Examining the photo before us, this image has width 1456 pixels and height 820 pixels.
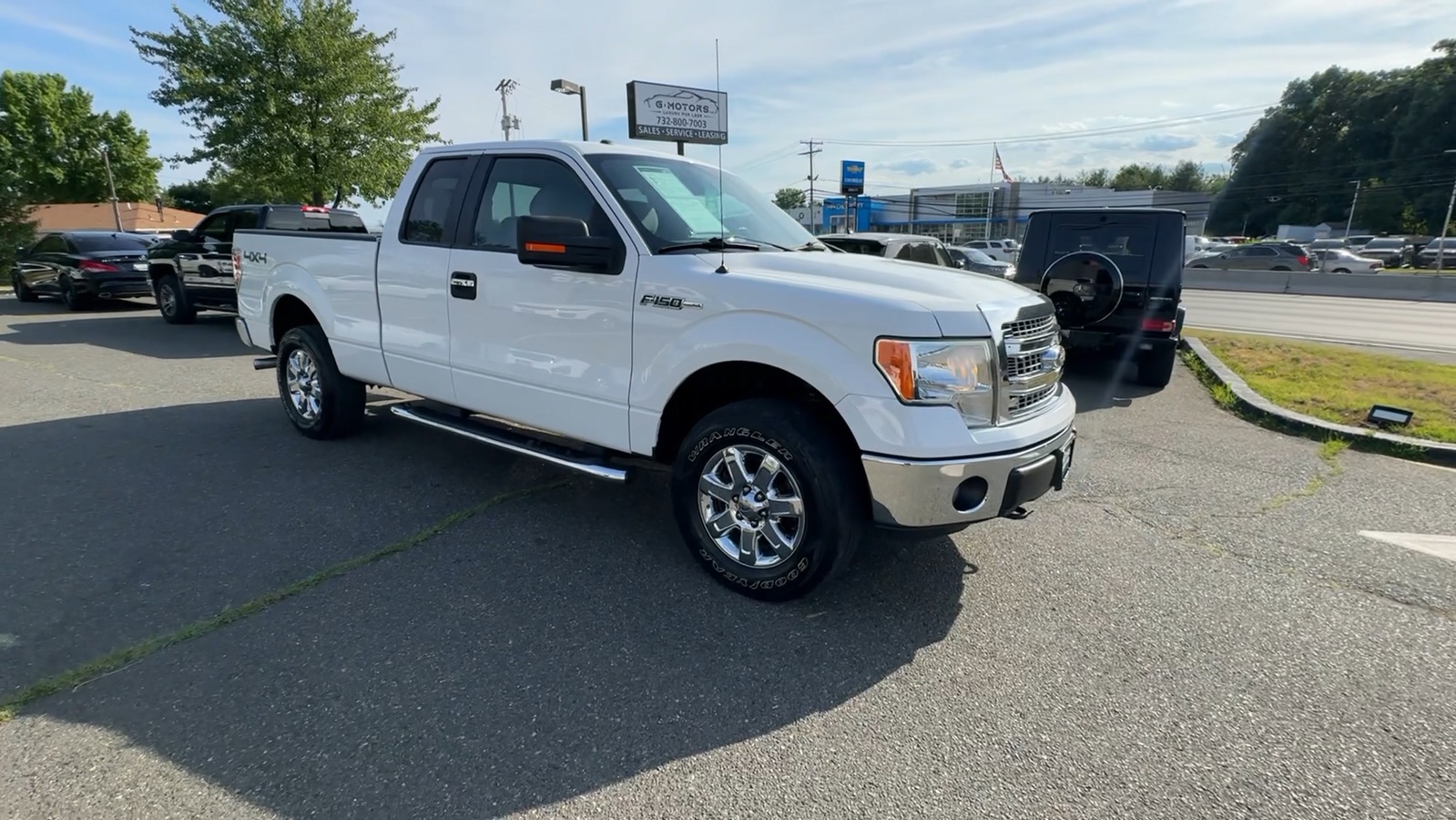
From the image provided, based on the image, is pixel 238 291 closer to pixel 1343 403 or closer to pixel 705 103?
pixel 1343 403

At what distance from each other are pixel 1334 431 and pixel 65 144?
6645 centimetres

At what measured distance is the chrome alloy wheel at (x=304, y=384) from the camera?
19.1ft

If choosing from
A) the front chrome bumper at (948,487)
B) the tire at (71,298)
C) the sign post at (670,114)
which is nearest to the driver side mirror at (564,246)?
the front chrome bumper at (948,487)

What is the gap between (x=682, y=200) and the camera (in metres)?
4.17

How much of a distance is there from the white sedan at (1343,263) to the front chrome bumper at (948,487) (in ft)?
116

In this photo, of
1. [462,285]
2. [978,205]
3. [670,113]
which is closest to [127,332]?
[462,285]

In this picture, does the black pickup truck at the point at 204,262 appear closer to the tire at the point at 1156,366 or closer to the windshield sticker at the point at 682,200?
the windshield sticker at the point at 682,200

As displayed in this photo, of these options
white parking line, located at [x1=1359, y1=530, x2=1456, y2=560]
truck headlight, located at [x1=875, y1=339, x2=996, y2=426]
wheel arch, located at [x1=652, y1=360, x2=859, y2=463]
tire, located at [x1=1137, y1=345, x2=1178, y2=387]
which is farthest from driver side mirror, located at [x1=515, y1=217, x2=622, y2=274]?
tire, located at [x1=1137, y1=345, x2=1178, y2=387]

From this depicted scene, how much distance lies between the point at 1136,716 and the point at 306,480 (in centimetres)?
484

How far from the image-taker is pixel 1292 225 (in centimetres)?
8056

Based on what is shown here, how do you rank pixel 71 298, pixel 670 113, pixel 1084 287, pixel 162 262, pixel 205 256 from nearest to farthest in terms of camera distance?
1. pixel 1084 287
2. pixel 205 256
3. pixel 162 262
4. pixel 71 298
5. pixel 670 113

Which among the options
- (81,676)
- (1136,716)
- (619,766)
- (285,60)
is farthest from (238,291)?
(285,60)

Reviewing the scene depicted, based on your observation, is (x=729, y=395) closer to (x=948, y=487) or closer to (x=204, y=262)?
(x=948, y=487)

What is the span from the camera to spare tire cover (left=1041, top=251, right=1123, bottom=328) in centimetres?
786
